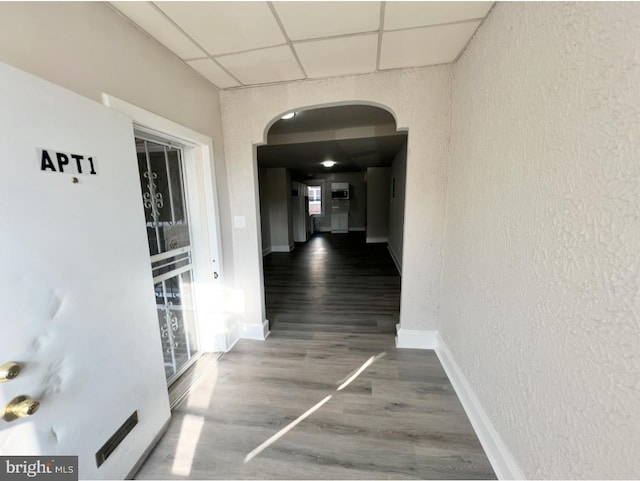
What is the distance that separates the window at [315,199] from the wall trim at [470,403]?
8508 mm

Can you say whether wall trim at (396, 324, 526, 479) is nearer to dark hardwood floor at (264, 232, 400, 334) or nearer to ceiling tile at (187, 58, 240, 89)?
dark hardwood floor at (264, 232, 400, 334)

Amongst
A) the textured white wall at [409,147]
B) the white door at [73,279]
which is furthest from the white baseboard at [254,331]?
the white door at [73,279]

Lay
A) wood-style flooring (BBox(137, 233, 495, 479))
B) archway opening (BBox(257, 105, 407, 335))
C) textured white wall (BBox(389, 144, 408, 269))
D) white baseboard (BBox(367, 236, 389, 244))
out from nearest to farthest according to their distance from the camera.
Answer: wood-style flooring (BBox(137, 233, 495, 479))
archway opening (BBox(257, 105, 407, 335))
textured white wall (BBox(389, 144, 408, 269))
white baseboard (BBox(367, 236, 389, 244))

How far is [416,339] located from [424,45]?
2.42m

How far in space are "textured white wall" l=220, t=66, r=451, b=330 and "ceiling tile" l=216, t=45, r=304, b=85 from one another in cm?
11

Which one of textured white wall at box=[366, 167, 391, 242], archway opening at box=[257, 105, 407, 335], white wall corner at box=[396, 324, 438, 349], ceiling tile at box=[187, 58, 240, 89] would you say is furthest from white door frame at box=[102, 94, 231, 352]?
textured white wall at box=[366, 167, 391, 242]

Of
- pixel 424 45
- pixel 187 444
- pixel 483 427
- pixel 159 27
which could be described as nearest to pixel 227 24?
pixel 159 27

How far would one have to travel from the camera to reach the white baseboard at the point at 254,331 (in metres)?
2.56

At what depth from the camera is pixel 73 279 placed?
0.99m

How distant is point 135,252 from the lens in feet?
4.23

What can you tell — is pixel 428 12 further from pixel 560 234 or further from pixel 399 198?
pixel 399 198

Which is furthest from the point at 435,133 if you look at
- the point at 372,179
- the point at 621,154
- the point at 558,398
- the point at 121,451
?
the point at 372,179

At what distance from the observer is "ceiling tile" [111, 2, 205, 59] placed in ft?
4.12

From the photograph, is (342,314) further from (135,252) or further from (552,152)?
(552,152)
